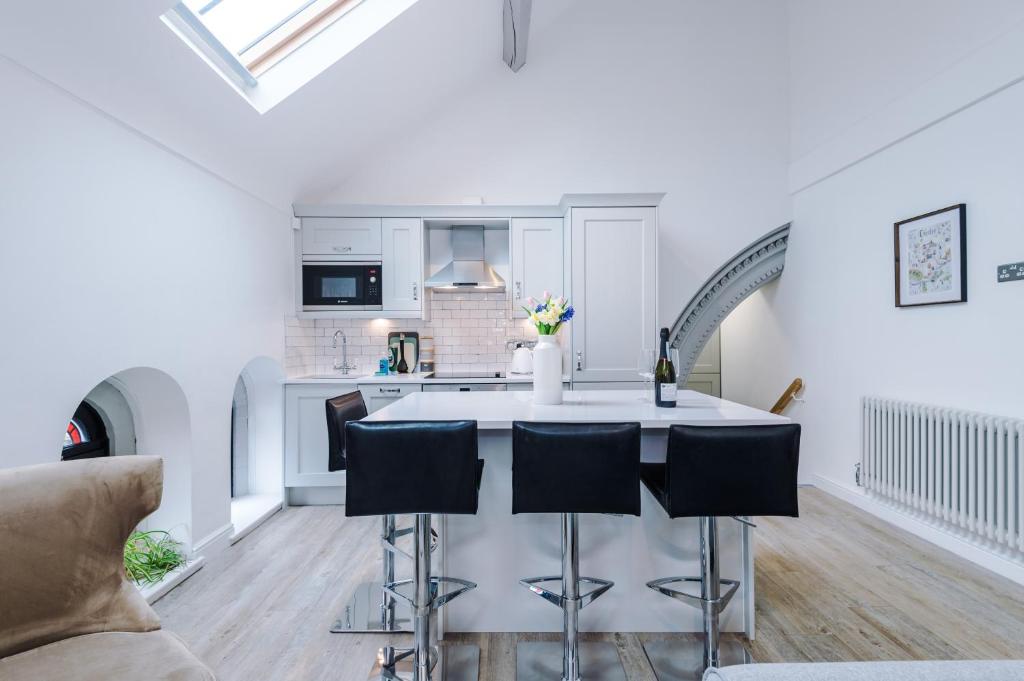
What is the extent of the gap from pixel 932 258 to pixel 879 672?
11.3 ft

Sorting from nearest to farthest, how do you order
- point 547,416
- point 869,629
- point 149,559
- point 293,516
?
point 547,416, point 869,629, point 149,559, point 293,516

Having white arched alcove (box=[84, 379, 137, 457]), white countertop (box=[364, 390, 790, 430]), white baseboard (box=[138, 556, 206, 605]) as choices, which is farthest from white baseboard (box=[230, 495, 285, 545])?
white countertop (box=[364, 390, 790, 430])

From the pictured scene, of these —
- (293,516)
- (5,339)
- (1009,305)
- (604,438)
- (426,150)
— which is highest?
(426,150)

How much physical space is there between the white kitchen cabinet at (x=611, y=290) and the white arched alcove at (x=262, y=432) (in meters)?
2.49

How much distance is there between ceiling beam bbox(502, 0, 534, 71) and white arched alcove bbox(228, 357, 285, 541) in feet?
10.8

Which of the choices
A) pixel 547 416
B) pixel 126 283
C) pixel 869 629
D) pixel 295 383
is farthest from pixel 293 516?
pixel 869 629

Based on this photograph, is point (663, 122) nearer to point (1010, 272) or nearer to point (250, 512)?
point (1010, 272)

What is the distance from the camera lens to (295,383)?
4.18 meters

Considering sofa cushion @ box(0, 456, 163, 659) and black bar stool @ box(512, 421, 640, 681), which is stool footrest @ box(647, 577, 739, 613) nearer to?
black bar stool @ box(512, 421, 640, 681)

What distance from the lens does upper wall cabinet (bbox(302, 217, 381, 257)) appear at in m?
4.51

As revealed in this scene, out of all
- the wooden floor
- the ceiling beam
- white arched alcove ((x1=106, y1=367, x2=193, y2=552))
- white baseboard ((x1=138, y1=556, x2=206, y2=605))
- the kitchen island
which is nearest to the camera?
the wooden floor

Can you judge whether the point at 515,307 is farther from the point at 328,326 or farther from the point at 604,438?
the point at 604,438

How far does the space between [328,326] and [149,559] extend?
2464mm

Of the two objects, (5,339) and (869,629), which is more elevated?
(5,339)
